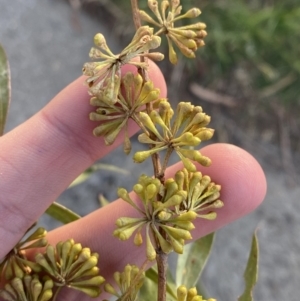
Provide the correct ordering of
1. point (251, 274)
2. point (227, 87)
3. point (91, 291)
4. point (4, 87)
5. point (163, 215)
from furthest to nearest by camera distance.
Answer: point (227, 87) < point (4, 87) < point (251, 274) < point (91, 291) < point (163, 215)

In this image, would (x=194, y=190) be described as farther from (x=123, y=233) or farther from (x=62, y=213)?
(x=62, y=213)

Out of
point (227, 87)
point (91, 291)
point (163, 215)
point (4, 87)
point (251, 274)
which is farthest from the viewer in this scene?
point (227, 87)

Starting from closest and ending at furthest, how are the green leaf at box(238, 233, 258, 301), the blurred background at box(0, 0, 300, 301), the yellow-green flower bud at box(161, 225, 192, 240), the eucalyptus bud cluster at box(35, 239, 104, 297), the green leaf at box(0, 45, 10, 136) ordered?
the yellow-green flower bud at box(161, 225, 192, 240), the eucalyptus bud cluster at box(35, 239, 104, 297), the green leaf at box(238, 233, 258, 301), the green leaf at box(0, 45, 10, 136), the blurred background at box(0, 0, 300, 301)

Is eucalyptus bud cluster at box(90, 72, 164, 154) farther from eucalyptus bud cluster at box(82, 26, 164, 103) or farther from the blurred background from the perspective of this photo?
the blurred background

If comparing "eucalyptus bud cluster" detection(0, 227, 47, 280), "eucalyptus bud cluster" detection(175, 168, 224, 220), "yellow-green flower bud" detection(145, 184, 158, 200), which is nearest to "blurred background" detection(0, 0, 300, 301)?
"eucalyptus bud cluster" detection(0, 227, 47, 280)

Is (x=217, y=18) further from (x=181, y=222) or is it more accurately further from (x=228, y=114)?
(x=181, y=222)

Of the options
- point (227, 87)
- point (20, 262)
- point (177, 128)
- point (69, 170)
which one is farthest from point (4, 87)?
point (227, 87)

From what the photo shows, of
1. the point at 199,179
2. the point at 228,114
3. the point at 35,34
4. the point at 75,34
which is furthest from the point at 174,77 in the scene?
the point at 199,179

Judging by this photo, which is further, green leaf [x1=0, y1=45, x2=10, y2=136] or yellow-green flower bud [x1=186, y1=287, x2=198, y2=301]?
green leaf [x1=0, y1=45, x2=10, y2=136]
